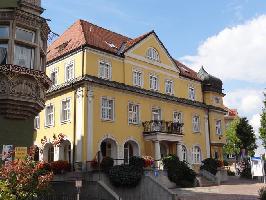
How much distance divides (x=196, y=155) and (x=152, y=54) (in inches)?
442

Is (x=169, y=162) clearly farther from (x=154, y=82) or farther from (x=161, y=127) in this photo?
(x=154, y=82)

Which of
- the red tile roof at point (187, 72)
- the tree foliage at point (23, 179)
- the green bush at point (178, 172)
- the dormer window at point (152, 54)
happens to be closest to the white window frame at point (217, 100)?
the red tile roof at point (187, 72)

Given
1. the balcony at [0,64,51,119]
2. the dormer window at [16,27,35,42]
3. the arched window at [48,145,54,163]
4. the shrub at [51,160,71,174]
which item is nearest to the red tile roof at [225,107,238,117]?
the arched window at [48,145,54,163]

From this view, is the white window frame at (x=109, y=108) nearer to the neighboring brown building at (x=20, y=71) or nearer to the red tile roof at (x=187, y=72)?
the neighboring brown building at (x=20, y=71)

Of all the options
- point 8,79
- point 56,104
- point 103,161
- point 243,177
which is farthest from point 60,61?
point 243,177

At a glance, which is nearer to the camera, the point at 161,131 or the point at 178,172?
the point at 178,172

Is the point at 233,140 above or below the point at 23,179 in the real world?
above

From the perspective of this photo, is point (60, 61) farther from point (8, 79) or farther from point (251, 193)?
point (251, 193)

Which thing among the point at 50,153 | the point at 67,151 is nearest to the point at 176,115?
the point at 67,151

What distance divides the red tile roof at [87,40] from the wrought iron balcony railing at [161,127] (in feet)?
21.7

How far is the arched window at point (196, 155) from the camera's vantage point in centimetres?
4022

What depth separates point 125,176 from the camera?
25.7 metres

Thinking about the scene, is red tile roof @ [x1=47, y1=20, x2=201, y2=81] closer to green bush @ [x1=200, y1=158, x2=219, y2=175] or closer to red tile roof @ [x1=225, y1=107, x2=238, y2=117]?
green bush @ [x1=200, y1=158, x2=219, y2=175]

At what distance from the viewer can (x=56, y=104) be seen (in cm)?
3325
